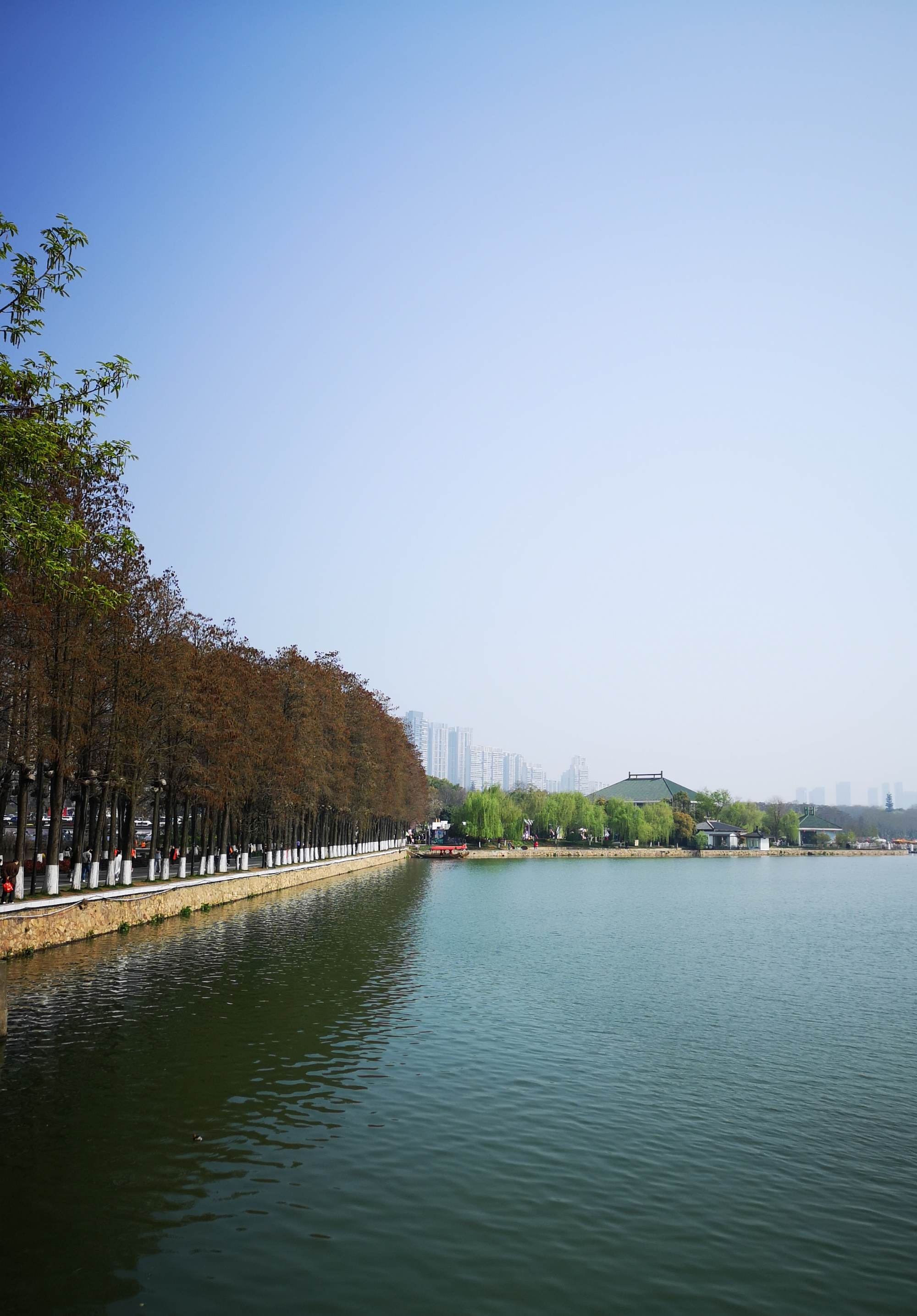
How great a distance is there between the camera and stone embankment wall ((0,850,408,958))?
2875 centimetres

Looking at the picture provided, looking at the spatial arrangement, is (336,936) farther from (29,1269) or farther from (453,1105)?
(29,1269)

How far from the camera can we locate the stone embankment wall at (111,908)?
2875cm

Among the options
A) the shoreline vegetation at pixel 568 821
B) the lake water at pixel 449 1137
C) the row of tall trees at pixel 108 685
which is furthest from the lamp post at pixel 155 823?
the shoreline vegetation at pixel 568 821

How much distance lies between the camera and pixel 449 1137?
1485 centimetres

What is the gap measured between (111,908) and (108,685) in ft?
32.5

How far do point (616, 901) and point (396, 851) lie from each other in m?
58.1

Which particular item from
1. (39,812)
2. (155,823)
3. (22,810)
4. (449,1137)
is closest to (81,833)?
(39,812)

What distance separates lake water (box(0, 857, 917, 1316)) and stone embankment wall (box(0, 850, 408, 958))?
116 cm

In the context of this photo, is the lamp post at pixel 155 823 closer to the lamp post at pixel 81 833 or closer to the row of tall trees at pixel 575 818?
the lamp post at pixel 81 833

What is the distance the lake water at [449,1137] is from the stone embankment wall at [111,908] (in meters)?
1.16

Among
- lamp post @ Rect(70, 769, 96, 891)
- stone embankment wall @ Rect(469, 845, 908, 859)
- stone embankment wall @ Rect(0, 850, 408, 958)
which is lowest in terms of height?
stone embankment wall @ Rect(469, 845, 908, 859)

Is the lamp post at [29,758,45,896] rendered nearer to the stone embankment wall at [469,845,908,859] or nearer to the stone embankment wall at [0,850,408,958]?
the stone embankment wall at [0,850,408,958]

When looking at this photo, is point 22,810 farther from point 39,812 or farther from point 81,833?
point 39,812

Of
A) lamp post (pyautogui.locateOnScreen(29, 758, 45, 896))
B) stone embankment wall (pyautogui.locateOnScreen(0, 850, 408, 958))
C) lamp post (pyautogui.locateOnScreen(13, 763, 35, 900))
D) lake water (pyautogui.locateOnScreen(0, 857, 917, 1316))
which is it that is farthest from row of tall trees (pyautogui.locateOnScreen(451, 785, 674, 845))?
lake water (pyautogui.locateOnScreen(0, 857, 917, 1316))
